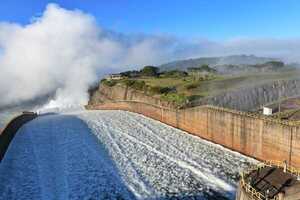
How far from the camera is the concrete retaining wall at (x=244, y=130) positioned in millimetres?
30219

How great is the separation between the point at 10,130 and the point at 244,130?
23.3 m

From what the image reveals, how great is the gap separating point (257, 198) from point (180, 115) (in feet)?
90.5

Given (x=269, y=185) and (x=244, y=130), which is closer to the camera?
(x=269, y=185)

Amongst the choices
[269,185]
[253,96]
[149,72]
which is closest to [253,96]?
[253,96]

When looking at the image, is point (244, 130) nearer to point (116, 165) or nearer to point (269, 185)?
point (116, 165)

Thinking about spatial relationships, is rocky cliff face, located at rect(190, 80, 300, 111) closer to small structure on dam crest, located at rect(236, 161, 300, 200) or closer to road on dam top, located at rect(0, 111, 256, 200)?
road on dam top, located at rect(0, 111, 256, 200)

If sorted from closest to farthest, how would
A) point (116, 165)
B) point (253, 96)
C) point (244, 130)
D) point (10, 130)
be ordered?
point (116, 165) < point (244, 130) < point (10, 130) < point (253, 96)

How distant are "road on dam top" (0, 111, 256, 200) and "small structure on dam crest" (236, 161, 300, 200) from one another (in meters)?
3.79

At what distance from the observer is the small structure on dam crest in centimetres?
1862

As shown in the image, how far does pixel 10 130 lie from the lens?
41.6 meters

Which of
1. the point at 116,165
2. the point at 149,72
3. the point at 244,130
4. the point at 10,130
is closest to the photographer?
the point at 116,165

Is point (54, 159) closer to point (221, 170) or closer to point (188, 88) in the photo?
point (221, 170)

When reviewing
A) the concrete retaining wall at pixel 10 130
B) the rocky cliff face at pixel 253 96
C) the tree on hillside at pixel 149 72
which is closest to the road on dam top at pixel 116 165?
the concrete retaining wall at pixel 10 130

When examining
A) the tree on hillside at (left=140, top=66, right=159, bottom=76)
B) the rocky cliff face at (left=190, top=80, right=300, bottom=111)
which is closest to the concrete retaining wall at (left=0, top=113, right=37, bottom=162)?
the rocky cliff face at (left=190, top=80, right=300, bottom=111)
